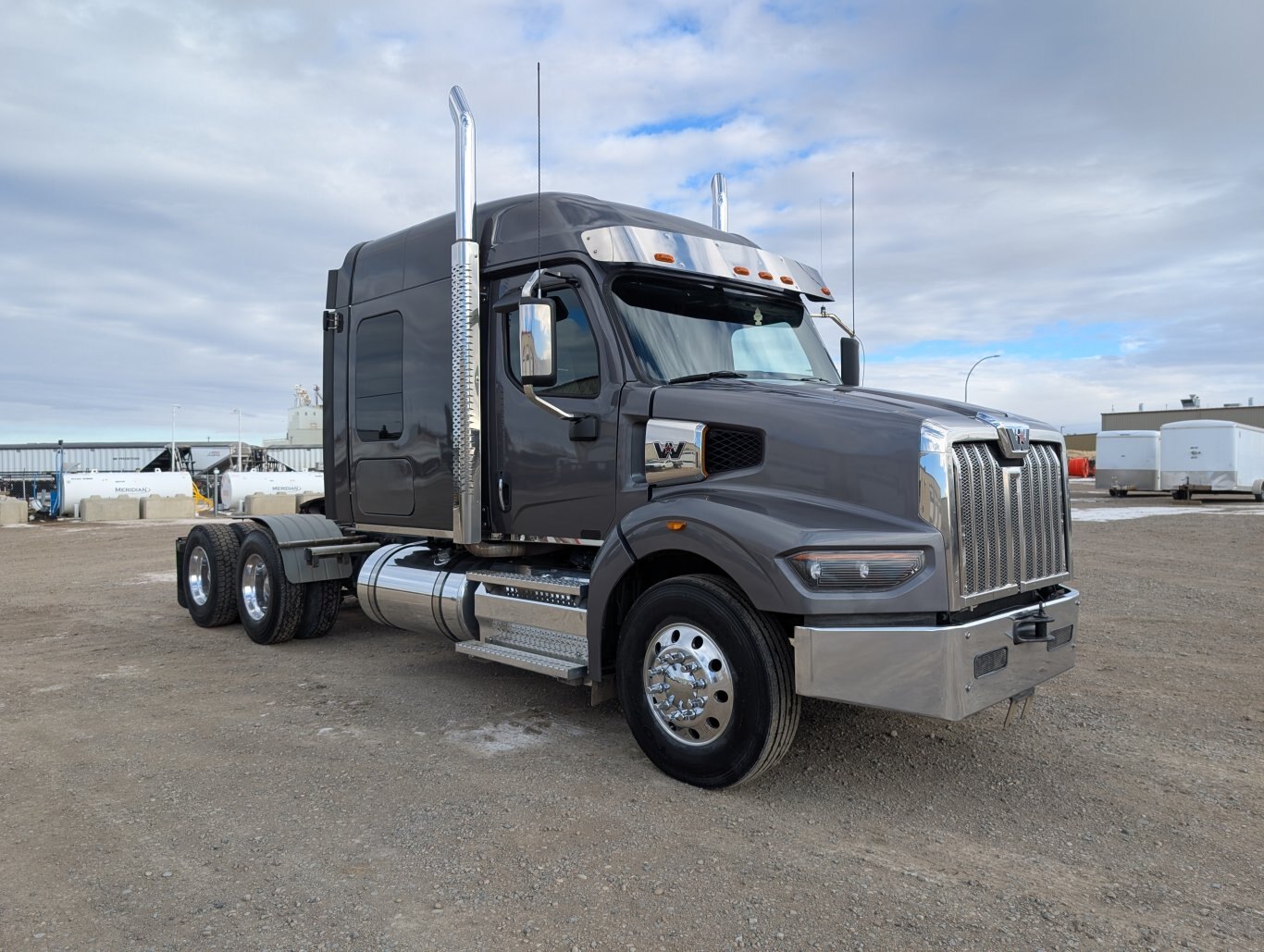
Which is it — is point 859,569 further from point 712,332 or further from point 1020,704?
point 712,332

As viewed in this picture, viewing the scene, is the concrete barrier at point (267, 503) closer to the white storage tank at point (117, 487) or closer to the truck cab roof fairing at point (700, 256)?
the white storage tank at point (117, 487)

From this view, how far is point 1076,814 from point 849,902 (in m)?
1.41

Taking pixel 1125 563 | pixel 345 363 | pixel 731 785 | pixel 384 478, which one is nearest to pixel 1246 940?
pixel 731 785

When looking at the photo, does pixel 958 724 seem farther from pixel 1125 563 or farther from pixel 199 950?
pixel 1125 563

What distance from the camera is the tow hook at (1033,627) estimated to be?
4.02m

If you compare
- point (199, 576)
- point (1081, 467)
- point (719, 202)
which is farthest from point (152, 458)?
point (1081, 467)

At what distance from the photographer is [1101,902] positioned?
317cm

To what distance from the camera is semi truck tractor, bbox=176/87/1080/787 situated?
12.5ft

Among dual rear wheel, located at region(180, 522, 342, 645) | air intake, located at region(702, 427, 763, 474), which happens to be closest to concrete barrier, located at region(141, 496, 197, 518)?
dual rear wheel, located at region(180, 522, 342, 645)

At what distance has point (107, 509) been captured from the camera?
1085 inches

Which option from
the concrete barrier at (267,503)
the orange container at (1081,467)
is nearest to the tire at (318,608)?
the concrete barrier at (267,503)

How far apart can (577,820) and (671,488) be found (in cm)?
165

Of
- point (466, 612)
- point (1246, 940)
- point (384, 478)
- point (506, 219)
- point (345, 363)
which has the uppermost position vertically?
point (506, 219)

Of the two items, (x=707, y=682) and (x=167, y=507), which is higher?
(x=167, y=507)
